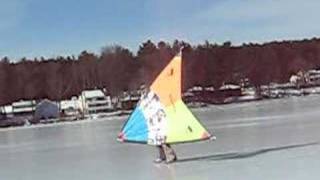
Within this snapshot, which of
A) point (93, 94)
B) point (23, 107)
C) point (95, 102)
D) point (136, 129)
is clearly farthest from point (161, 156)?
point (23, 107)

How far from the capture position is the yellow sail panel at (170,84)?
14.0 m

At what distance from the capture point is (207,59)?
378ft

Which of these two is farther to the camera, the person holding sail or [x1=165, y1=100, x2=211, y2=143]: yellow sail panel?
the person holding sail

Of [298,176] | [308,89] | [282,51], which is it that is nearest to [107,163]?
[298,176]

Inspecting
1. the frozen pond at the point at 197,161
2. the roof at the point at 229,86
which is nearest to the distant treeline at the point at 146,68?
the roof at the point at 229,86

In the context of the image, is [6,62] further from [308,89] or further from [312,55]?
[312,55]

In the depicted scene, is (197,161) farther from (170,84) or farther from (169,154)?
(170,84)

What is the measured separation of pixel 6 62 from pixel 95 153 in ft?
281

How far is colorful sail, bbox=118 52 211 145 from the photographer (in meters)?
13.8

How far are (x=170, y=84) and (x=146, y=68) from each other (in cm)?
9460

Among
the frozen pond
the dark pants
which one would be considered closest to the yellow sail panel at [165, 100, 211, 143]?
the dark pants

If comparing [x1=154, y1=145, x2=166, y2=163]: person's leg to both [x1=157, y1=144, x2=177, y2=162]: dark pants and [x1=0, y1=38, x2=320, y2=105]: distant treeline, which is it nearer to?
[x1=157, y1=144, x2=177, y2=162]: dark pants

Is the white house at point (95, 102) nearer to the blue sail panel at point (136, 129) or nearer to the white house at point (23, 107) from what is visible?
the white house at point (23, 107)

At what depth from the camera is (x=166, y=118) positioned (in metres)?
14.0
